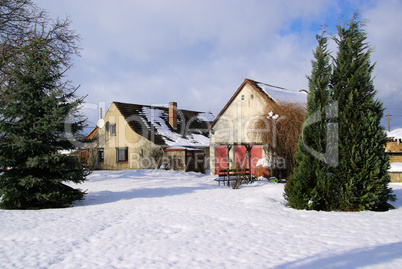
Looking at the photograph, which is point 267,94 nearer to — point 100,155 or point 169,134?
point 169,134

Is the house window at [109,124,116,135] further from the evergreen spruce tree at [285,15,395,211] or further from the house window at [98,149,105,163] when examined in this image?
the evergreen spruce tree at [285,15,395,211]

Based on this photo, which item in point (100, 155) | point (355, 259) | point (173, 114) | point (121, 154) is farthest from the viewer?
point (173, 114)

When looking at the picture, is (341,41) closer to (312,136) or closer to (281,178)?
(312,136)

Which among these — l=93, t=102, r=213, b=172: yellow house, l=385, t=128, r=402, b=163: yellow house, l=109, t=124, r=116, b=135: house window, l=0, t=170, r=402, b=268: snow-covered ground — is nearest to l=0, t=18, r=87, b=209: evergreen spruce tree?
l=0, t=170, r=402, b=268: snow-covered ground

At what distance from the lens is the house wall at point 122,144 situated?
27359 mm

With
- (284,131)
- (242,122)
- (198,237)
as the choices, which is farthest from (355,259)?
(242,122)

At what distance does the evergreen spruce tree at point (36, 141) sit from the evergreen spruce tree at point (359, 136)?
27.3ft

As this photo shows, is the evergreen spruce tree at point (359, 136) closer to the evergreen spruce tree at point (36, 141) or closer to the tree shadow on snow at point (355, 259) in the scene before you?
the tree shadow on snow at point (355, 259)

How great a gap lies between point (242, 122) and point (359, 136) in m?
12.8

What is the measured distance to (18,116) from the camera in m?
10.2

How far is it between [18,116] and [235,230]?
320 inches

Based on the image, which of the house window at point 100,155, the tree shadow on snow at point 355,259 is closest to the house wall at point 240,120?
the house window at point 100,155

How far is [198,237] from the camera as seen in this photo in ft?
20.4

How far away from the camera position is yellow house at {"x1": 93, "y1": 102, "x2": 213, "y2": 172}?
26625mm
